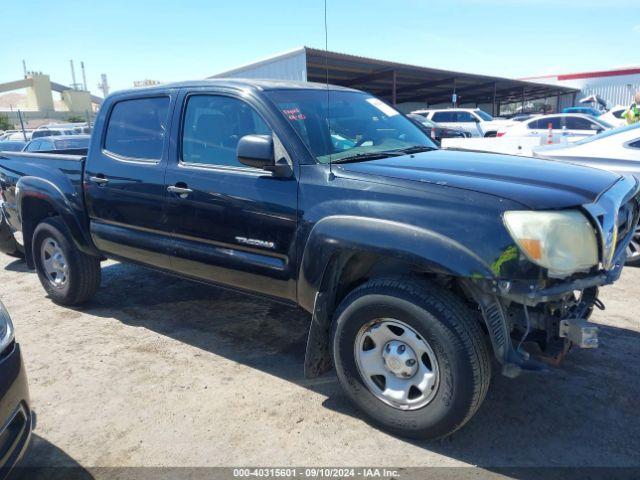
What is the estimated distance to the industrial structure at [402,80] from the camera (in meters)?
18.6

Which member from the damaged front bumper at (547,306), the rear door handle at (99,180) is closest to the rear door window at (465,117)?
the rear door handle at (99,180)

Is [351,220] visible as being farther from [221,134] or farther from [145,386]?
[145,386]

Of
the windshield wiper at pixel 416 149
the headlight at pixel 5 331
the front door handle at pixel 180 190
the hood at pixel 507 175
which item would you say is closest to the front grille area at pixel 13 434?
the headlight at pixel 5 331

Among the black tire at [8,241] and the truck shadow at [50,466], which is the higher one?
the black tire at [8,241]

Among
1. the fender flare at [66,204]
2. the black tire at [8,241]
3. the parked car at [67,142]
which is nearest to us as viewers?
the fender flare at [66,204]

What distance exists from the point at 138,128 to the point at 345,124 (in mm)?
1671

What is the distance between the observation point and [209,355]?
3.90 m

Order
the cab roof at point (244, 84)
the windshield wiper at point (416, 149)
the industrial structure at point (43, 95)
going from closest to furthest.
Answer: the cab roof at point (244, 84), the windshield wiper at point (416, 149), the industrial structure at point (43, 95)

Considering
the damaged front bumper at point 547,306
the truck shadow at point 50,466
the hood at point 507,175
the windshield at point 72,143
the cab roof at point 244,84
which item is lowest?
the truck shadow at point 50,466

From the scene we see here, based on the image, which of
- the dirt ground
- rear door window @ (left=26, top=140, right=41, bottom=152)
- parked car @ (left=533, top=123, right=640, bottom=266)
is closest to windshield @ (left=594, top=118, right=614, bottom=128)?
parked car @ (left=533, top=123, right=640, bottom=266)

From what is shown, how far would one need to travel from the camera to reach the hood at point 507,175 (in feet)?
8.28

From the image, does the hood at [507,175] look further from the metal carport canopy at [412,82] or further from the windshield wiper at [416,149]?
the metal carport canopy at [412,82]

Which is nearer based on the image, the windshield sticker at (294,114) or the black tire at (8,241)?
the windshield sticker at (294,114)

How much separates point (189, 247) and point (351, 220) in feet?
4.59
